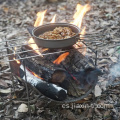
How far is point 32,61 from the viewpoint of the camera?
2680 millimetres

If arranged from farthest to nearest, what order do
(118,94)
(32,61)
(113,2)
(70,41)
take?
(113,2) < (118,94) < (32,61) < (70,41)

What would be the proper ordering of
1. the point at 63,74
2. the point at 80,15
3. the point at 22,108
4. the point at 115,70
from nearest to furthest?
1. the point at 63,74
2. the point at 22,108
3. the point at 80,15
4. the point at 115,70

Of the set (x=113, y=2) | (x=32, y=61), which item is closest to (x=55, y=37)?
(x=32, y=61)

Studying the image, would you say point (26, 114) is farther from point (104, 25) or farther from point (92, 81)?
point (104, 25)

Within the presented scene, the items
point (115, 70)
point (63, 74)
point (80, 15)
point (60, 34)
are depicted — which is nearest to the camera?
point (63, 74)

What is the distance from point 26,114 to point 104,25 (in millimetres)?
3448

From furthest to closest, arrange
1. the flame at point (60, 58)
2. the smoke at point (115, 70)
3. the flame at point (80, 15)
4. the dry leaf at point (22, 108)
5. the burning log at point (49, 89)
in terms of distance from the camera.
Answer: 1. the smoke at point (115, 70)
2. the flame at point (80, 15)
3. the dry leaf at point (22, 108)
4. the flame at point (60, 58)
5. the burning log at point (49, 89)

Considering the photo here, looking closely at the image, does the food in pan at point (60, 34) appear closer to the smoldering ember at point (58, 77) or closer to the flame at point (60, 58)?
the smoldering ember at point (58, 77)

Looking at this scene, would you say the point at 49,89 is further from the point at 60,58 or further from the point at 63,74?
the point at 60,58

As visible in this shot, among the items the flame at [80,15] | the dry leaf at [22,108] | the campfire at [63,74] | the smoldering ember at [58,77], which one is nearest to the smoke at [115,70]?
the smoldering ember at [58,77]

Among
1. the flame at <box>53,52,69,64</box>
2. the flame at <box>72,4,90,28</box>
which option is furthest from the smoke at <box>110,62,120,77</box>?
the flame at <box>53,52,69,64</box>

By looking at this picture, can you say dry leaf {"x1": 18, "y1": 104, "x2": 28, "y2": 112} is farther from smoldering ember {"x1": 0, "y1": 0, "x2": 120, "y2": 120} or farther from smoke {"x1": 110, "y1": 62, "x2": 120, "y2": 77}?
smoke {"x1": 110, "y1": 62, "x2": 120, "y2": 77}

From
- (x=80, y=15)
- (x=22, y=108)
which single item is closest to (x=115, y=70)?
(x=80, y=15)

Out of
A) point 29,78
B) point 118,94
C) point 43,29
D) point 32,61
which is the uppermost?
point 43,29
